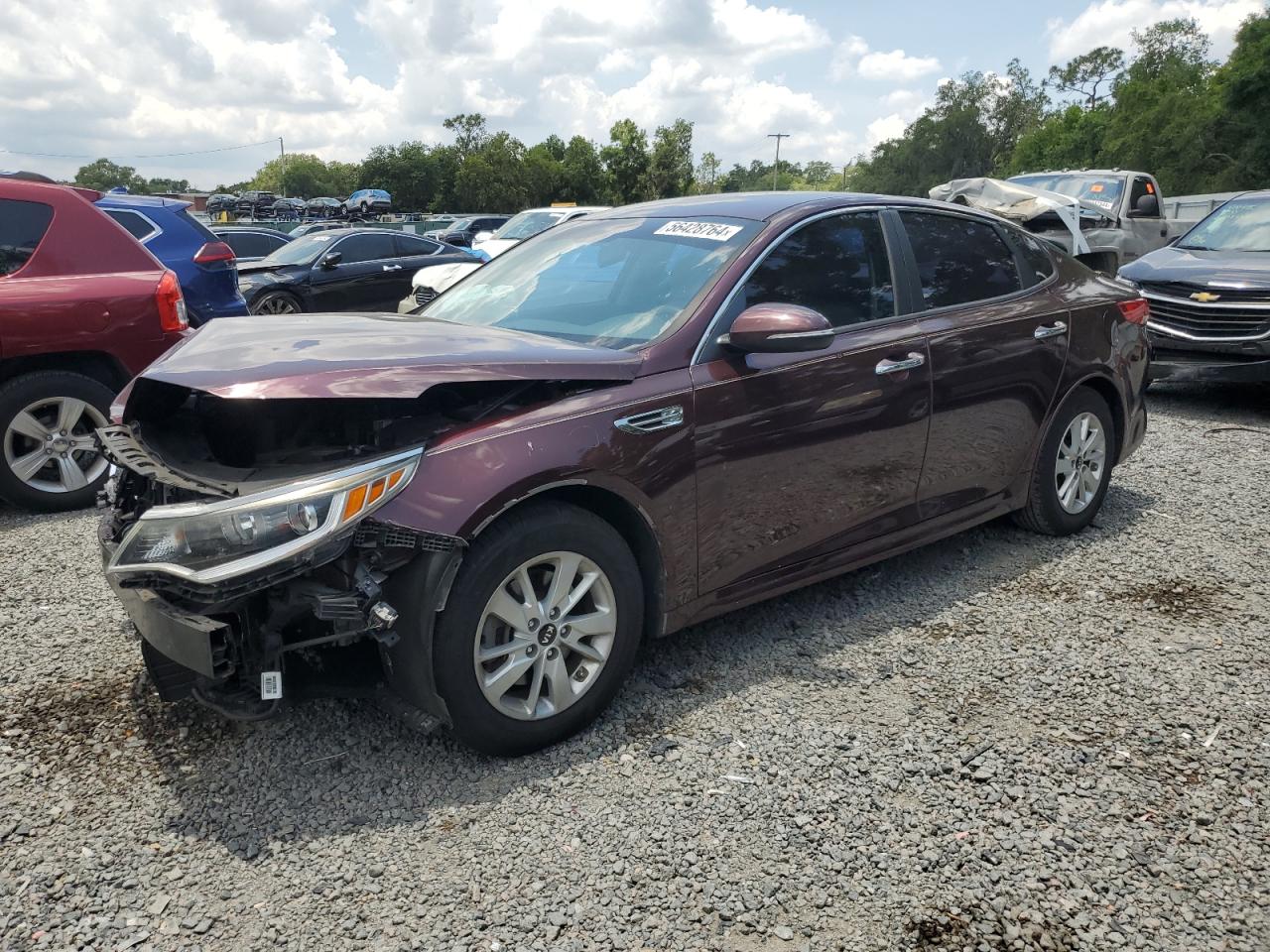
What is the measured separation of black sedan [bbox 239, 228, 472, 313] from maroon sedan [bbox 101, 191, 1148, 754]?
9.90 meters

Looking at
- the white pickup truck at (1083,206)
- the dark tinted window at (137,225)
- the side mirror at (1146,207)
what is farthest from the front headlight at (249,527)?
the side mirror at (1146,207)

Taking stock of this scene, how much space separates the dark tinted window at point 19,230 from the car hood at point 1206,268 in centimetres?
847

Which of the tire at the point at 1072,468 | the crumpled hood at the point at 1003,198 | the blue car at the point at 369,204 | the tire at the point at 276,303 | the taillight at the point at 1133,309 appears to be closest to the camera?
the tire at the point at 1072,468

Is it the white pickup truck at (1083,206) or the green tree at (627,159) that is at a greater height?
the green tree at (627,159)

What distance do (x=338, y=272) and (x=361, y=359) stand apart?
11803 millimetres

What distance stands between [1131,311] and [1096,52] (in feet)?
326

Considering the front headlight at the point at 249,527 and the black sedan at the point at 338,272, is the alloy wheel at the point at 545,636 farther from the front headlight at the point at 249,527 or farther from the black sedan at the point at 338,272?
the black sedan at the point at 338,272

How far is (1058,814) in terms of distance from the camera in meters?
2.84

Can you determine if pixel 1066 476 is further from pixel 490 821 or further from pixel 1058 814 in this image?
pixel 490 821

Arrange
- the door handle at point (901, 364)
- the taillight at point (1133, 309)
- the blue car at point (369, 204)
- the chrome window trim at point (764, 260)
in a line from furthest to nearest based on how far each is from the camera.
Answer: the blue car at point (369, 204) < the taillight at point (1133, 309) < the door handle at point (901, 364) < the chrome window trim at point (764, 260)

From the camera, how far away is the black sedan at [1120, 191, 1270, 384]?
7957 millimetres

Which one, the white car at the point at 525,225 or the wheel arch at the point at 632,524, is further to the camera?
the white car at the point at 525,225

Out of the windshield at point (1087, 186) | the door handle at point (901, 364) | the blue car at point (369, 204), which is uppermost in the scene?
the blue car at point (369, 204)

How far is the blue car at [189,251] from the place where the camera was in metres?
7.54
